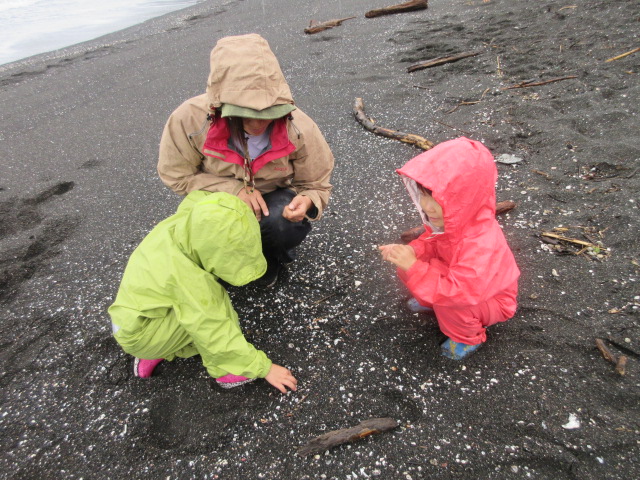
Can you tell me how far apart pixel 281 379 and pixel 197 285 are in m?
0.63

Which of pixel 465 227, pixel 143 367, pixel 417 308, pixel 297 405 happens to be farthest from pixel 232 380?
pixel 465 227

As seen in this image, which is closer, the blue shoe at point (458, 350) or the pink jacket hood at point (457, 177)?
the pink jacket hood at point (457, 177)

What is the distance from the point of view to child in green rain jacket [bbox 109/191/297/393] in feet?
5.45

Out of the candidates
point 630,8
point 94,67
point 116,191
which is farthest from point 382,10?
point 116,191

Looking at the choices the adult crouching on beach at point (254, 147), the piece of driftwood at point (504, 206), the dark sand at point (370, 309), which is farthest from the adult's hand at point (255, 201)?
the piece of driftwood at point (504, 206)

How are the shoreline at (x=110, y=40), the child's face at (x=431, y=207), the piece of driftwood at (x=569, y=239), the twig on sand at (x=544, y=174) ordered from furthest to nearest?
the shoreline at (x=110, y=40) < the twig on sand at (x=544, y=174) < the piece of driftwood at (x=569, y=239) < the child's face at (x=431, y=207)

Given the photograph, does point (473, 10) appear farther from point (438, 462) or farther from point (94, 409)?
point (94, 409)

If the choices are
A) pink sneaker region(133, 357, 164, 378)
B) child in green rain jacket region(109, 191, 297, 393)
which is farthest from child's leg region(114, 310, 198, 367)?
pink sneaker region(133, 357, 164, 378)

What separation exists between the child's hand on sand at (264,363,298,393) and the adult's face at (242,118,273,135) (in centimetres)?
117

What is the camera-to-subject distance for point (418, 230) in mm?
2564

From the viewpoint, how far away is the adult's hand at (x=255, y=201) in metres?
2.13

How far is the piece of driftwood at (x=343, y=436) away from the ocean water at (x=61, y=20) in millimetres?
10687

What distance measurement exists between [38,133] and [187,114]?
407 centimetres

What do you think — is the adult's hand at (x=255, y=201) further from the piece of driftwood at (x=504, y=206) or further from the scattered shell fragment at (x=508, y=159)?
the scattered shell fragment at (x=508, y=159)
